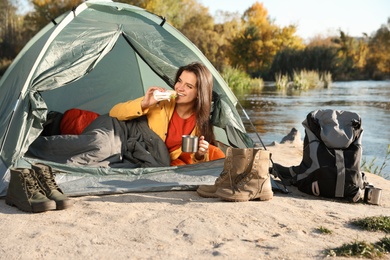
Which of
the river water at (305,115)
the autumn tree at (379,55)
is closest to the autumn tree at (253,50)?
the autumn tree at (379,55)

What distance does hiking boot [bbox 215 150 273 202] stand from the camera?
3.60 metres

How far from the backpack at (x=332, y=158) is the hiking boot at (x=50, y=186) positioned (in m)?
1.64

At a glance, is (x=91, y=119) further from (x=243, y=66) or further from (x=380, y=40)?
(x=380, y=40)

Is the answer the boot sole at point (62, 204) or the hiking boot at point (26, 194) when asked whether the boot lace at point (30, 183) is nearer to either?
the hiking boot at point (26, 194)

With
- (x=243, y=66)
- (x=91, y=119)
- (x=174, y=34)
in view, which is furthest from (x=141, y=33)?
(x=243, y=66)

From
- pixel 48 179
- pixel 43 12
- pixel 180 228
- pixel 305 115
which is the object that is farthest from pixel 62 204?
pixel 43 12

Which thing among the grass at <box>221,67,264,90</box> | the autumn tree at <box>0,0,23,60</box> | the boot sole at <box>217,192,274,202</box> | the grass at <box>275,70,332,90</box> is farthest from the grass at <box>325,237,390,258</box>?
the autumn tree at <box>0,0,23,60</box>

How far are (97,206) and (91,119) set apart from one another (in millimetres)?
1606

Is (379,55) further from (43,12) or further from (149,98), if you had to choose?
(149,98)

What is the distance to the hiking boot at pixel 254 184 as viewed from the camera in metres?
3.60

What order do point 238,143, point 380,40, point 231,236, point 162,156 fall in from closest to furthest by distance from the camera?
point 231,236, point 162,156, point 238,143, point 380,40

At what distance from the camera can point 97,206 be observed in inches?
135

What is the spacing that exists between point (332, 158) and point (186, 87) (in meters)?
1.22

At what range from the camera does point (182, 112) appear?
446 centimetres
